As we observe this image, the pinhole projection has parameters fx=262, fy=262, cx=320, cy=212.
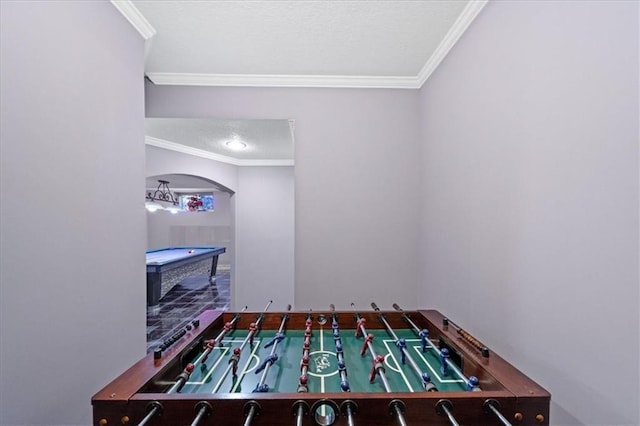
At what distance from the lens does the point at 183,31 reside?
1.73 m

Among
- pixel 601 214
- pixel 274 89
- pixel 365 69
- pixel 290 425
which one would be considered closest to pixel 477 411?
pixel 290 425

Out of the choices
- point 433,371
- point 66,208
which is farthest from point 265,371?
point 66,208

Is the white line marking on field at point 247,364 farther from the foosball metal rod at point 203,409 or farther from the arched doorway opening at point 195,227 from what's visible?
the arched doorway opening at point 195,227

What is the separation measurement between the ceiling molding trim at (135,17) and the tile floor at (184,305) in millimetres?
3207

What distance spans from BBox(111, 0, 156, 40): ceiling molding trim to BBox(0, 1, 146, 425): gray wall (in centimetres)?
4

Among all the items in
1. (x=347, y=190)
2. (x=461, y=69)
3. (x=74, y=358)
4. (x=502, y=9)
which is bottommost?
(x=74, y=358)

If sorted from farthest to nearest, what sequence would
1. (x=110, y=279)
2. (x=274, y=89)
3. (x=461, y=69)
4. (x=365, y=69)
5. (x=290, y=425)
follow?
(x=274, y=89)
(x=365, y=69)
(x=461, y=69)
(x=110, y=279)
(x=290, y=425)

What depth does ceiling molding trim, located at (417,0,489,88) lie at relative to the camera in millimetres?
1486

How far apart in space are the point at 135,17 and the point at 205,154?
7.17ft

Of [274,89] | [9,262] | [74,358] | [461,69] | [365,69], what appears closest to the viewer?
[9,262]

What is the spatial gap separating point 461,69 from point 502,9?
1.23 feet

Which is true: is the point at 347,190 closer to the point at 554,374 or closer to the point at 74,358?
the point at 554,374

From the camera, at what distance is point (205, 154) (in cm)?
370

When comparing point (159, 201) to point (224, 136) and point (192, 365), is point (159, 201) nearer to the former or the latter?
point (224, 136)
